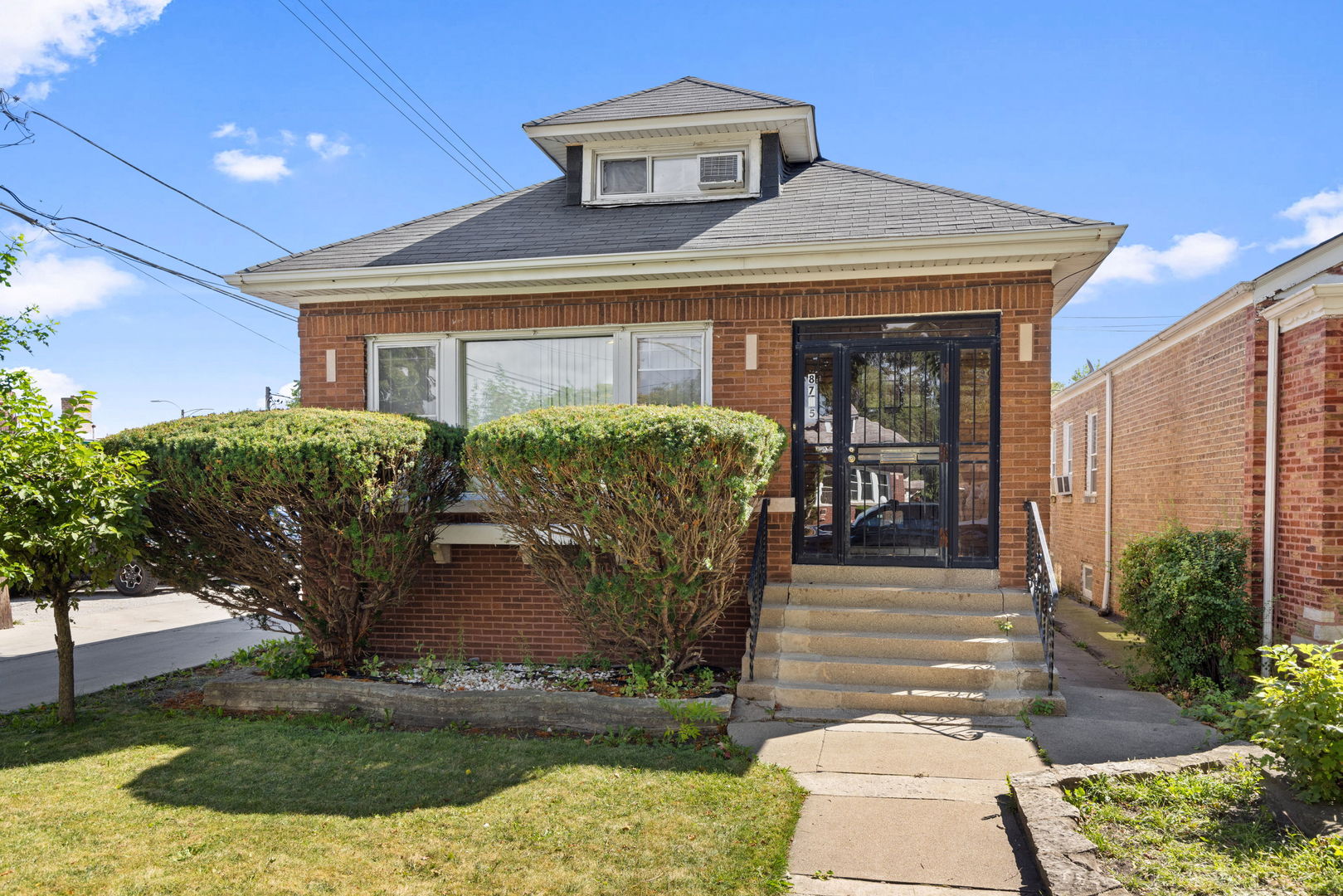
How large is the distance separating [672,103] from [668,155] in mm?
733

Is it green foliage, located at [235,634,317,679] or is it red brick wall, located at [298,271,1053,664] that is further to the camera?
red brick wall, located at [298,271,1053,664]

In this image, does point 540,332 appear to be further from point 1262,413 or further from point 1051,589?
point 1262,413

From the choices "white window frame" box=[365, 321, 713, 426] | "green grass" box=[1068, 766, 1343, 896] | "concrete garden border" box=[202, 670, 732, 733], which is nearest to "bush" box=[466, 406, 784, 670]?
"concrete garden border" box=[202, 670, 732, 733]

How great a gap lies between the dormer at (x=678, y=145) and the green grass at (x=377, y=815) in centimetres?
591

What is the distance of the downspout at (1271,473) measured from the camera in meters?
6.65

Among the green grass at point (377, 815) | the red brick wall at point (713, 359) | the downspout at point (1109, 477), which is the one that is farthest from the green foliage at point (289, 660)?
the downspout at point (1109, 477)

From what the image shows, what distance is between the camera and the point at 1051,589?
570cm

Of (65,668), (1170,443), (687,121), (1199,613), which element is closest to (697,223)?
(687,121)

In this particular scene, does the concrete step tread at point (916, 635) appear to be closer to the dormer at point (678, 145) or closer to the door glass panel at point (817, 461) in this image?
the door glass panel at point (817, 461)

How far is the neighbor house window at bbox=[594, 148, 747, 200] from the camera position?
28.6 feet

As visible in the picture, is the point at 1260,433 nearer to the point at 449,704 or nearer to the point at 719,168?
the point at 719,168

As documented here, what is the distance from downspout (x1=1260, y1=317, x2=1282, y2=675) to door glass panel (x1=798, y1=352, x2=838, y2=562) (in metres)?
3.49

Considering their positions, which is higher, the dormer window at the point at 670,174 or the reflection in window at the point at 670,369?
the dormer window at the point at 670,174

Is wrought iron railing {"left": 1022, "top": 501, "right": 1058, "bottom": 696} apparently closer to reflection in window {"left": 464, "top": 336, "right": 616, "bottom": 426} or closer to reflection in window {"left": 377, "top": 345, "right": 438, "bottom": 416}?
reflection in window {"left": 464, "top": 336, "right": 616, "bottom": 426}
